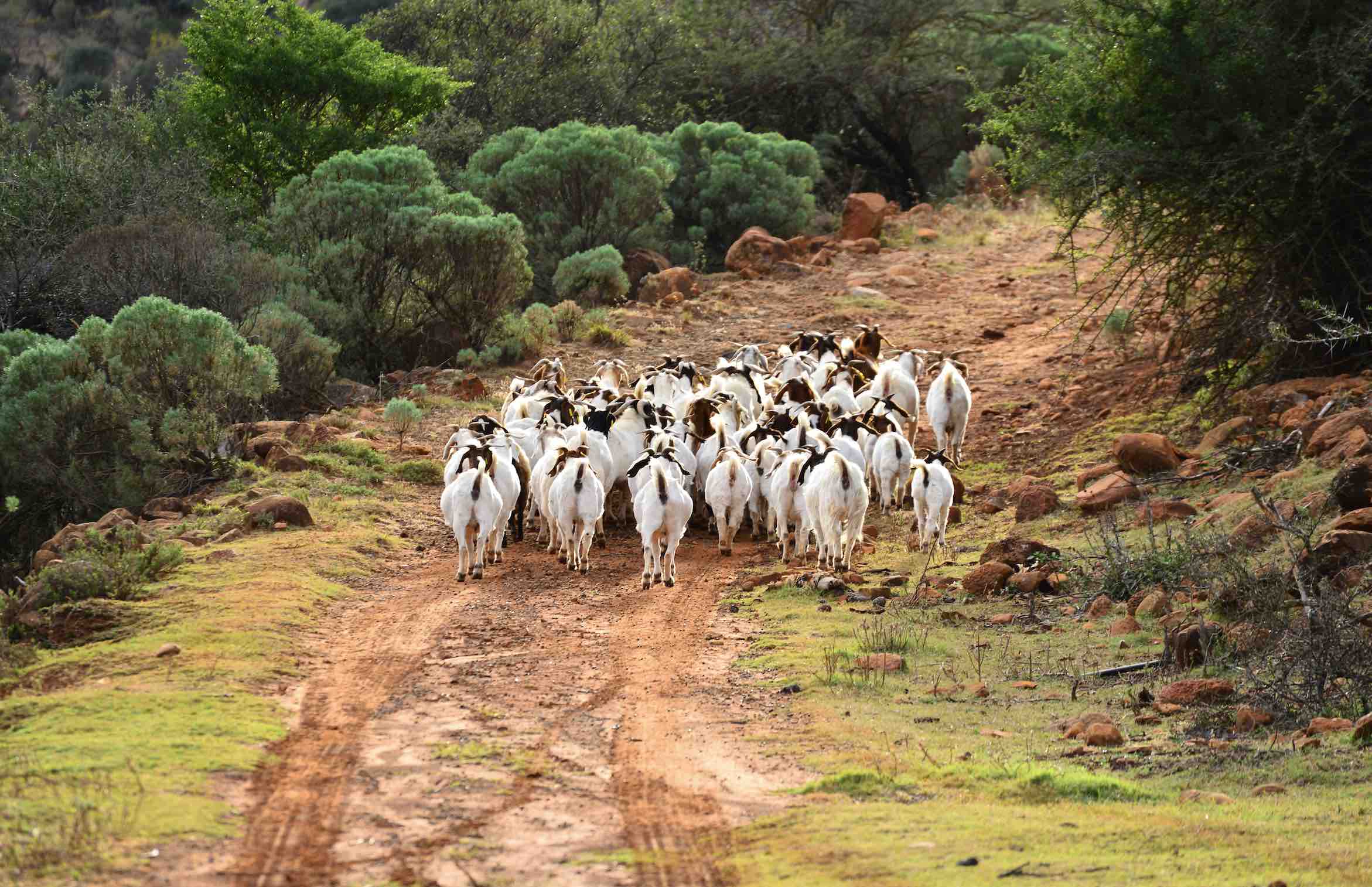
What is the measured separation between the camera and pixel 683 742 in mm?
9227

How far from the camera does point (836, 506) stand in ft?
45.0

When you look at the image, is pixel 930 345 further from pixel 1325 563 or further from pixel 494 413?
pixel 1325 563

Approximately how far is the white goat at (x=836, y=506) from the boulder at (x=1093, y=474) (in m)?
3.52

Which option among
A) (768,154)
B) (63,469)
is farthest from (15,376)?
(768,154)

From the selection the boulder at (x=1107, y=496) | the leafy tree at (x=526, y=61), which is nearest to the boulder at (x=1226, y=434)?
the boulder at (x=1107, y=496)

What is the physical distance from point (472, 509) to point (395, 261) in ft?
43.9

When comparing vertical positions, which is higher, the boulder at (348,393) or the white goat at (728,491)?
the white goat at (728,491)

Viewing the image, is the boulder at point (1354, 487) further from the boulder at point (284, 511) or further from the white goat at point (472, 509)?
the boulder at point (284, 511)

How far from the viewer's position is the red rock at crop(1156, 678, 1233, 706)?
9836 mm

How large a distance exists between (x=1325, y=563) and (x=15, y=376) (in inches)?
582

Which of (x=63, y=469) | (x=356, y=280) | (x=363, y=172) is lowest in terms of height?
(x=63, y=469)

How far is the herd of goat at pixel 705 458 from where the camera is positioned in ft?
45.5

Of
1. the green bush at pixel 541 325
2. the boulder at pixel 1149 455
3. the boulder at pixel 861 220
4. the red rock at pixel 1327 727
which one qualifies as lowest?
the red rock at pixel 1327 727

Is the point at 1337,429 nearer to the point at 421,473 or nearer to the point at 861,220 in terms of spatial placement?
the point at 421,473
